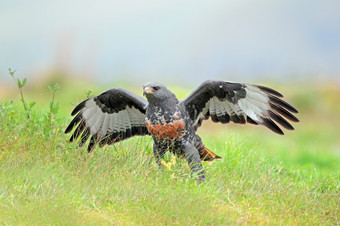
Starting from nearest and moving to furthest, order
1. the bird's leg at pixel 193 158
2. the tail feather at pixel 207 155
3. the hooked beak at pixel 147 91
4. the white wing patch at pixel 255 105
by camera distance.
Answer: the hooked beak at pixel 147 91, the bird's leg at pixel 193 158, the white wing patch at pixel 255 105, the tail feather at pixel 207 155

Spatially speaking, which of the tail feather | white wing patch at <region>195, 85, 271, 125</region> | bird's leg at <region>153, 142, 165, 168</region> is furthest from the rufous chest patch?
the tail feather

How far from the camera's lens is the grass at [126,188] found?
4.96 m

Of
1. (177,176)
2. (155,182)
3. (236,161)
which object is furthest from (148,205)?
(236,161)

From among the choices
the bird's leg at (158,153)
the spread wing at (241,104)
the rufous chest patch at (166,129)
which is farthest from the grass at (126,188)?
the spread wing at (241,104)

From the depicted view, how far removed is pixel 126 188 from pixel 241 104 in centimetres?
198

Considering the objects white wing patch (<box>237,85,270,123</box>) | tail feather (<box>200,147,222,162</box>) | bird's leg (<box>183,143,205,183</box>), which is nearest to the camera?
bird's leg (<box>183,143,205,183</box>)

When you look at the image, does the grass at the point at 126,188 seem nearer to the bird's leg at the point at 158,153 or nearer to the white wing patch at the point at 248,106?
the bird's leg at the point at 158,153

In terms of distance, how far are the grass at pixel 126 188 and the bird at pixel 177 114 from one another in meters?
0.20

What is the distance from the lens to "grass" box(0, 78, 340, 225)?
496 centimetres

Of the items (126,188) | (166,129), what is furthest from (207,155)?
(126,188)

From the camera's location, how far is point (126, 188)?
544cm

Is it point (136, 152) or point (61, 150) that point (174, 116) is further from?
point (61, 150)

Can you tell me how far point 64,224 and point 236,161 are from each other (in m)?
3.52

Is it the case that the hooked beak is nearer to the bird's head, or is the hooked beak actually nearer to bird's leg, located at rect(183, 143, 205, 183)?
the bird's head
